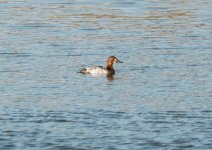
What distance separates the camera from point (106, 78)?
25.6 metres

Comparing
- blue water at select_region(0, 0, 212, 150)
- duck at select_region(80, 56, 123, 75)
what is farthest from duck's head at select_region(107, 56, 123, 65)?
blue water at select_region(0, 0, 212, 150)

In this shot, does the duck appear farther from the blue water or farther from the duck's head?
the blue water

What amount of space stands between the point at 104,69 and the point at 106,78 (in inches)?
23.0

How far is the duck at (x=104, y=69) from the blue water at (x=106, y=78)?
0.70 feet

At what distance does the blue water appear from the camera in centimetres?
1778

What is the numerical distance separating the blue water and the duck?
212mm

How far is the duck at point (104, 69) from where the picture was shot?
2550 cm

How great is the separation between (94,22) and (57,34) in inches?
145

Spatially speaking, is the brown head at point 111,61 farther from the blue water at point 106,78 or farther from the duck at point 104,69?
the blue water at point 106,78

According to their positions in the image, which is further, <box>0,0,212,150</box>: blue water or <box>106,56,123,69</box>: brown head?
<box>106,56,123,69</box>: brown head

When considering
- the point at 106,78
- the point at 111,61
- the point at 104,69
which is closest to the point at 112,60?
the point at 111,61

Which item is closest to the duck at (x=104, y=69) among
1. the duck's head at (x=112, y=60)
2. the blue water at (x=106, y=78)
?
the duck's head at (x=112, y=60)

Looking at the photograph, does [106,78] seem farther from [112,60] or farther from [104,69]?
[112,60]

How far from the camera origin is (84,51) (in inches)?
1140
